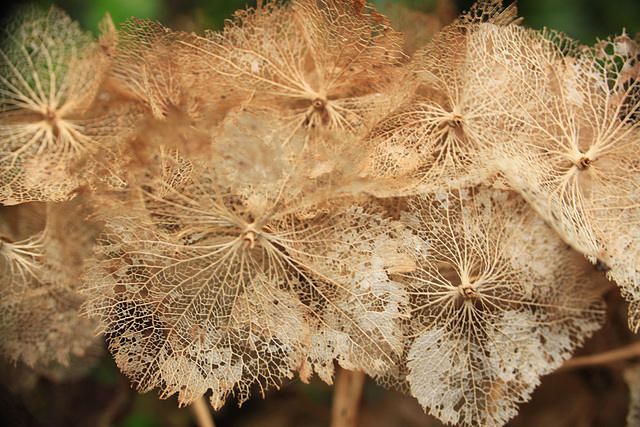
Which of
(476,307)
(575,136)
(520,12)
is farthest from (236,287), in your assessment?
(520,12)

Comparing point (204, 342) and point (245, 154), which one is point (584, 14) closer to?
point (245, 154)

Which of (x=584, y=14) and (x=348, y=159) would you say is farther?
(x=584, y=14)

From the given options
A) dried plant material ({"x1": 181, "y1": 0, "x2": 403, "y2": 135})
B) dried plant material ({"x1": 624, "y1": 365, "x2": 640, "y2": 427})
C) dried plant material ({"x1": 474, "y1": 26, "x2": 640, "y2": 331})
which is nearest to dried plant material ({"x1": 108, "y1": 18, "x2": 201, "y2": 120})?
dried plant material ({"x1": 181, "y1": 0, "x2": 403, "y2": 135})

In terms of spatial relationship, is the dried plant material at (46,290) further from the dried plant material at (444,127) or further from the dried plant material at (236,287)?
the dried plant material at (444,127)

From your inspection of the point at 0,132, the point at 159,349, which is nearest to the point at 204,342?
the point at 159,349

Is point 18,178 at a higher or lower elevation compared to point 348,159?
lower

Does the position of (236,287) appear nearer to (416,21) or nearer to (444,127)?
(444,127)

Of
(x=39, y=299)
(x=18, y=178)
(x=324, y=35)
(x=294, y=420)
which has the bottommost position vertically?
(x=294, y=420)
